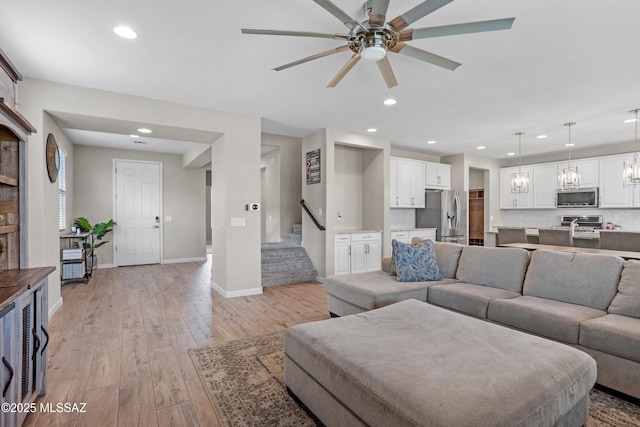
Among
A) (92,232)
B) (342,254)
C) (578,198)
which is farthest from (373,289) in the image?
(578,198)

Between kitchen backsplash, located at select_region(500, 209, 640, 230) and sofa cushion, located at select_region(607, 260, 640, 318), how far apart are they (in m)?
5.62

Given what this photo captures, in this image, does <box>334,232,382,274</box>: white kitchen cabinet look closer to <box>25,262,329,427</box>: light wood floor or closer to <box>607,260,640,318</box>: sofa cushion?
<box>25,262,329,427</box>: light wood floor

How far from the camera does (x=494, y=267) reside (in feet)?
10.8

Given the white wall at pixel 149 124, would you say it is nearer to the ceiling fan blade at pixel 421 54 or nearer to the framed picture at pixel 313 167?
Result: the framed picture at pixel 313 167

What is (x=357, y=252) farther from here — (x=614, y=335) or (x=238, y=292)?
(x=614, y=335)

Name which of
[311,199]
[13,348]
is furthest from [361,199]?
[13,348]

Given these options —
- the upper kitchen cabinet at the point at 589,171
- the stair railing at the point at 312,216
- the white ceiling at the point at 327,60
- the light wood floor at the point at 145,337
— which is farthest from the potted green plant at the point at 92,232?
the upper kitchen cabinet at the point at 589,171

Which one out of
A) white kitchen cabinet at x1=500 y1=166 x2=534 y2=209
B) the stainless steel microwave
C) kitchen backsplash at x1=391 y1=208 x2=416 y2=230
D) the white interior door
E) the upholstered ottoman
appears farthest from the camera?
white kitchen cabinet at x1=500 y1=166 x2=534 y2=209

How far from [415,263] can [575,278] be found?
54.4 inches

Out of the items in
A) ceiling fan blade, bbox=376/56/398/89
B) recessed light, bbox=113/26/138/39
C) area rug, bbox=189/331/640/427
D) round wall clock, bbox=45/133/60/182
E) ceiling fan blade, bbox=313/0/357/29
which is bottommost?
area rug, bbox=189/331/640/427

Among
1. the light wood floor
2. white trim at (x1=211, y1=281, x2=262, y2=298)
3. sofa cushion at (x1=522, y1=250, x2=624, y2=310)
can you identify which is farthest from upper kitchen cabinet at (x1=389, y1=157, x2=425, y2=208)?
sofa cushion at (x1=522, y1=250, x2=624, y2=310)

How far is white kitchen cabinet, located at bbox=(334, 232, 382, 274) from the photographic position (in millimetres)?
5648

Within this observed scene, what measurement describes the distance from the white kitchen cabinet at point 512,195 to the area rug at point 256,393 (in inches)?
264

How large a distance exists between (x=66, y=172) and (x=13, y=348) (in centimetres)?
557
